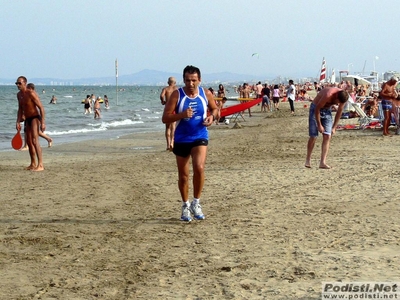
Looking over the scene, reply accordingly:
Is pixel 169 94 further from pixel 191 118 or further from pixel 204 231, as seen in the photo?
pixel 204 231

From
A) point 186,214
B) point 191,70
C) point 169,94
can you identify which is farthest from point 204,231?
point 169,94

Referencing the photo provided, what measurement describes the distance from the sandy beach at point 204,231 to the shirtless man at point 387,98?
3.42 m

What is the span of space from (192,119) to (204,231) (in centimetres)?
106

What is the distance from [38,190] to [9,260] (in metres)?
3.60

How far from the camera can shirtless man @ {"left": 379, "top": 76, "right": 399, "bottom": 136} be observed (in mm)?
14328

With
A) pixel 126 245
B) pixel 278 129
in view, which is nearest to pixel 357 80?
pixel 278 129

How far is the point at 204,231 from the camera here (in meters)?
6.07

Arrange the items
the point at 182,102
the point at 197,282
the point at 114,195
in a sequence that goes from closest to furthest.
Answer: the point at 197,282 → the point at 182,102 → the point at 114,195

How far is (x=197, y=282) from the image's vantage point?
4.49m

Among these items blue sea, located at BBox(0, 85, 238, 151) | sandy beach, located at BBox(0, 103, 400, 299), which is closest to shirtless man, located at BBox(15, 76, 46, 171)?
sandy beach, located at BBox(0, 103, 400, 299)

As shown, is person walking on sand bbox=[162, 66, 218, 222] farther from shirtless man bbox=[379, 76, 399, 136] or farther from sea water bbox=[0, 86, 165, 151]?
sea water bbox=[0, 86, 165, 151]

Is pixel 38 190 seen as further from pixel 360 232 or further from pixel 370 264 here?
pixel 370 264

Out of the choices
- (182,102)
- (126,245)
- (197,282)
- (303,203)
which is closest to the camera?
(197,282)

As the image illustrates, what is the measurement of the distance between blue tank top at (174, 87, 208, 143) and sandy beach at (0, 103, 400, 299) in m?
0.85
